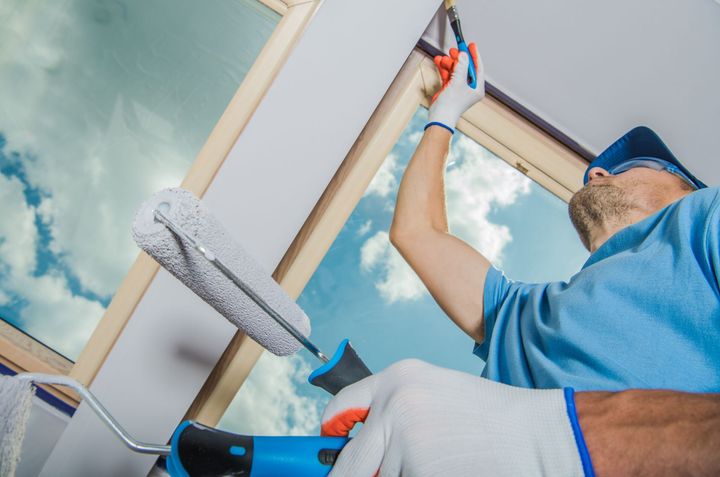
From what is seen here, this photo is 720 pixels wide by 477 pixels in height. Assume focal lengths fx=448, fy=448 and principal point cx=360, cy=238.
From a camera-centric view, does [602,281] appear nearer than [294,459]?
No

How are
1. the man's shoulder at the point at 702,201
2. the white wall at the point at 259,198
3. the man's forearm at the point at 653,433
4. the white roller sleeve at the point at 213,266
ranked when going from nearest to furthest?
the man's forearm at the point at 653,433, the white roller sleeve at the point at 213,266, the man's shoulder at the point at 702,201, the white wall at the point at 259,198

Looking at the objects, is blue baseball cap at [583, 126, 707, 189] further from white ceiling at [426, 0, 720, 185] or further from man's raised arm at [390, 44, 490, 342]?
man's raised arm at [390, 44, 490, 342]

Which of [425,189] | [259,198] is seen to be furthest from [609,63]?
[259,198]

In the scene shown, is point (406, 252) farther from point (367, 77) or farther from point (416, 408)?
point (416, 408)

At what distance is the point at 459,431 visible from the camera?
533 millimetres

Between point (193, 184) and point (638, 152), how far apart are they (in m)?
1.13

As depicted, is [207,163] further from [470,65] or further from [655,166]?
[655,166]

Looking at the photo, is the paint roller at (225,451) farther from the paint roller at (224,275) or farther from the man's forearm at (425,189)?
the man's forearm at (425,189)

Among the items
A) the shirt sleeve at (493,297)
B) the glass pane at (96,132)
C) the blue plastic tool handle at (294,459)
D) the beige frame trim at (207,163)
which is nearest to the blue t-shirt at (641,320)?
the shirt sleeve at (493,297)

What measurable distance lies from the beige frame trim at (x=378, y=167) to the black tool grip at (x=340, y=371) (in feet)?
1.17

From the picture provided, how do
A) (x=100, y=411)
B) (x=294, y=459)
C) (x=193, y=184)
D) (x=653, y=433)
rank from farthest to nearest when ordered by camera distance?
(x=193, y=184)
(x=100, y=411)
(x=294, y=459)
(x=653, y=433)

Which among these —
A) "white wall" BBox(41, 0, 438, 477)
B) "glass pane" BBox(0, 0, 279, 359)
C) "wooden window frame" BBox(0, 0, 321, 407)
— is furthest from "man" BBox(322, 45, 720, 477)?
"glass pane" BBox(0, 0, 279, 359)

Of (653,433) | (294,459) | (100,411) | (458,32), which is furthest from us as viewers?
(458,32)

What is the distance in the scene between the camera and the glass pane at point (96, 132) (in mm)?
1173
